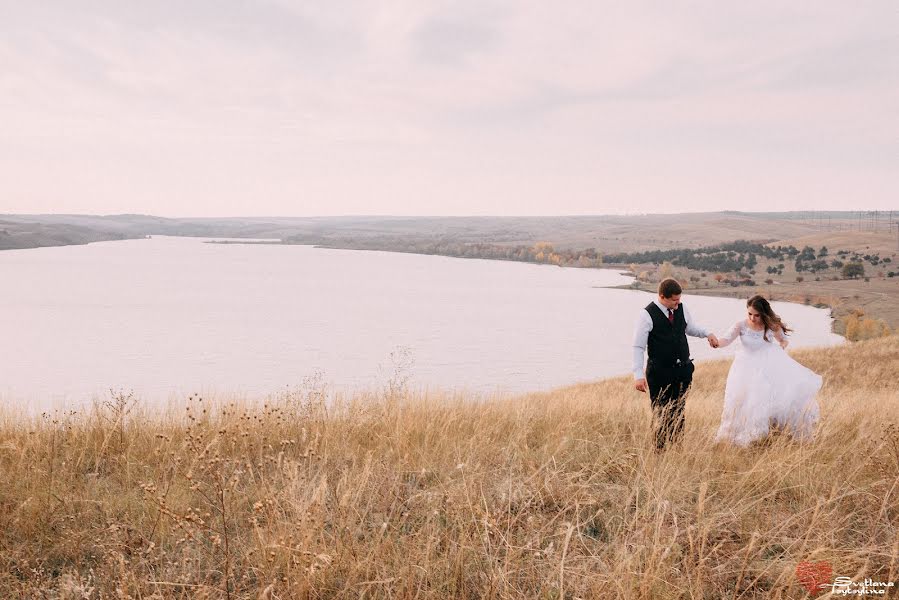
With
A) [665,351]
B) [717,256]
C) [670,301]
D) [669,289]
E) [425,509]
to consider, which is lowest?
[717,256]

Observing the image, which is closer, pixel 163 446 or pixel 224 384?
pixel 163 446

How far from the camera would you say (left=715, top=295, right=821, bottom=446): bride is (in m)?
6.72

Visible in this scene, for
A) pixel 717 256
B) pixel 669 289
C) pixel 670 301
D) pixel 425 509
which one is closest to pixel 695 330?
pixel 670 301

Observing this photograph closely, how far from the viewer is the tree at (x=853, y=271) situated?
114625 mm

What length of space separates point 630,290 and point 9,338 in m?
96.0

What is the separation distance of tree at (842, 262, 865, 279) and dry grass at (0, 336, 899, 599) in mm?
127656

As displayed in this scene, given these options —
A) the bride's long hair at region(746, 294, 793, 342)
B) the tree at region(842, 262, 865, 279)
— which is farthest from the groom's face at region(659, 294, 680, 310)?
the tree at region(842, 262, 865, 279)

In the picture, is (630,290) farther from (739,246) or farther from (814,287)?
(739,246)

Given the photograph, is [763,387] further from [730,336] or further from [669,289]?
[669,289]

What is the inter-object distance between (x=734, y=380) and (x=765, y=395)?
0.42m

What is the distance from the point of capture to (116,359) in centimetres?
5388

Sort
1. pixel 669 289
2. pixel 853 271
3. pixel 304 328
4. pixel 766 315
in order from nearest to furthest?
pixel 669 289
pixel 766 315
pixel 304 328
pixel 853 271

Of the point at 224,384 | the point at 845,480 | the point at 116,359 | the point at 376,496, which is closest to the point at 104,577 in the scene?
the point at 376,496

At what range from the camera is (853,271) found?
11500 centimetres
